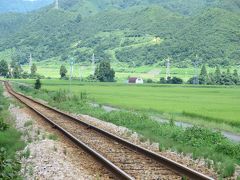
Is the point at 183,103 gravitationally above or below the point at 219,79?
above

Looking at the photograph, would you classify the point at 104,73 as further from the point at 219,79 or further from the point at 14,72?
the point at 14,72

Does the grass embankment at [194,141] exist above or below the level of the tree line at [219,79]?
above

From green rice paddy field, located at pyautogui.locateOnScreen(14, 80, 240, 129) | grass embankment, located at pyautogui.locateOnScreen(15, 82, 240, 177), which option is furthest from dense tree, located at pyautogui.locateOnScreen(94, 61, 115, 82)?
grass embankment, located at pyautogui.locateOnScreen(15, 82, 240, 177)

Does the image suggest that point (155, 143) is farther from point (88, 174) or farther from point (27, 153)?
point (88, 174)

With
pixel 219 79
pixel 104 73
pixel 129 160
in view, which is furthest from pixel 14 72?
pixel 129 160

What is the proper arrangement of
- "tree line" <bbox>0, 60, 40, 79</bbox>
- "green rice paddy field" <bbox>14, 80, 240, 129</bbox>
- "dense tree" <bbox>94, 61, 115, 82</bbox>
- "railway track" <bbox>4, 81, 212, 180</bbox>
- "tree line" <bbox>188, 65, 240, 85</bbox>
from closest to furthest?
"railway track" <bbox>4, 81, 212, 180</bbox> → "green rice paddy field" <bbox>14, 80, 240, 129</bbox> → "tree line" <bbox>188, 65, 240, 85</bbox> → "dense tree" <bbox>94, 61, 115, 82</bbox> → "tree line" <bbox>0, 60, 40, 79</bbox>

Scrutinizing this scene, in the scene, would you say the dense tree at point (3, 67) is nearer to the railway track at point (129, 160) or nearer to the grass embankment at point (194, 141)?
the grass embankment at point (194, 141)

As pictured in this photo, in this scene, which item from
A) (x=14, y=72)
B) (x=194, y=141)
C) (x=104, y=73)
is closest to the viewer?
(x=194, y=141)

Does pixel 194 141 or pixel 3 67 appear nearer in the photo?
pixel 194 141

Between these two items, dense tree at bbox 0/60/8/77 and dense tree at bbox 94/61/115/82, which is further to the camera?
dense tree at bbox 0/60/8/77

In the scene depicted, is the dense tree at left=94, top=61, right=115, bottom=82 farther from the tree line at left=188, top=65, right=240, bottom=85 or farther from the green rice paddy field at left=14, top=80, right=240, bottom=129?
the green rice paddy field at left=14, top=80, right=240, bottom=129

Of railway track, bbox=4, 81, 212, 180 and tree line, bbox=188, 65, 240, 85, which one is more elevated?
railway track, bbox=4, 81, 212, 180

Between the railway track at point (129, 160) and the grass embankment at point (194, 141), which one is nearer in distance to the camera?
the railway track at point (129, 160)

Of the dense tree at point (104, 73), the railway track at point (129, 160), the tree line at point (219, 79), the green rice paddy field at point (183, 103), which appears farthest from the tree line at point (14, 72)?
the railway track at point (129, 160)
